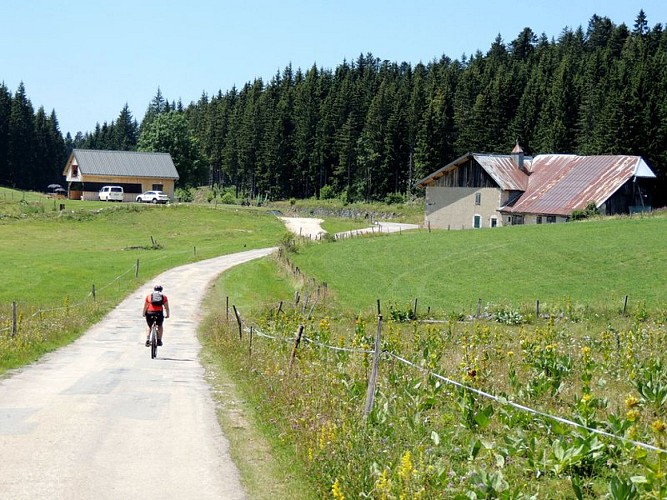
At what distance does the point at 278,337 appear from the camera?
62.4ft

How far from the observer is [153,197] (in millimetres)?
98125

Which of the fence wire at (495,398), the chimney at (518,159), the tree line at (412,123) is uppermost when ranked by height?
the tree line at (412,123)

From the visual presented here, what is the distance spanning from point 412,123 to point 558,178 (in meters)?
48.2

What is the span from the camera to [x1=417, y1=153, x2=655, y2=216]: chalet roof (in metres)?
69.2

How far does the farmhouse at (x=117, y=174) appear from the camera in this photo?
104000mm

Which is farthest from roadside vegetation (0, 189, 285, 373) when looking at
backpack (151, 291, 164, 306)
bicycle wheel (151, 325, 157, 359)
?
backpack (151, 291, 164, 306)

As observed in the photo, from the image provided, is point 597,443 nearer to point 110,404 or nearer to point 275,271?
point 110,404

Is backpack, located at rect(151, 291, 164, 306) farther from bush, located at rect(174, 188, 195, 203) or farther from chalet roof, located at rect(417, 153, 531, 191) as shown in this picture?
bush, located at rect(174, 188, 195, 203)

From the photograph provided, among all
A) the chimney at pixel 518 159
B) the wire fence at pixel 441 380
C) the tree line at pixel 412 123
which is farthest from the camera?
the tree line at pixel 412 123

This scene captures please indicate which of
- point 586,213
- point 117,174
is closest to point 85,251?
point 586,213

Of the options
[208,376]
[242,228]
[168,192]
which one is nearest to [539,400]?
[208,376]

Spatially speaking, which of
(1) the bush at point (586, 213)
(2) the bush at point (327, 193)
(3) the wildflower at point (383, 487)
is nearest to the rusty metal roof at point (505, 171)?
(1) the bush at point (586, 213)

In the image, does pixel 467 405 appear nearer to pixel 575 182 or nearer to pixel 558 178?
pixel 575 182

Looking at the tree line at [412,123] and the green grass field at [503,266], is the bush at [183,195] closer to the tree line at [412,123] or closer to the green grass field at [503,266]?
the tree line at [412,123]
